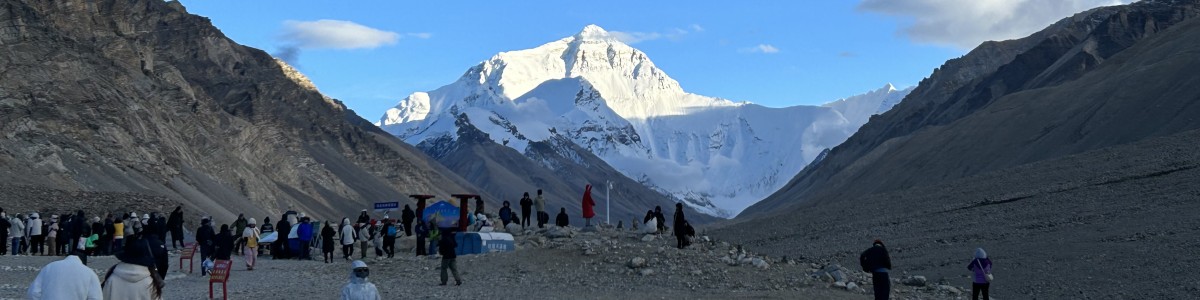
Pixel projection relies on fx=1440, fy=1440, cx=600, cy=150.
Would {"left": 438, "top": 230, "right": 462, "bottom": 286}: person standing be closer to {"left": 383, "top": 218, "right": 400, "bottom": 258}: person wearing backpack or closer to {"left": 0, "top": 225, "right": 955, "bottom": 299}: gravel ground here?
{"left": 0, "top": 225, "right": 955, "bottom": 299}: gravel ground

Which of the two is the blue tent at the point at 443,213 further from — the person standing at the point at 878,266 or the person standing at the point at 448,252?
the person standing at the point at 878,266

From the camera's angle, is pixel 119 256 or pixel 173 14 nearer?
pixel 119 256

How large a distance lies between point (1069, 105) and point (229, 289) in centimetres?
6459

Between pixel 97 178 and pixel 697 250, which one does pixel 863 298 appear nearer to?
pixel 697 250

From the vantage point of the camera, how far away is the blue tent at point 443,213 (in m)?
33.8

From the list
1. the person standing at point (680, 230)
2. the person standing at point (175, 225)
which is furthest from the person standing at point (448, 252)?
the person standing at point (175, 225)

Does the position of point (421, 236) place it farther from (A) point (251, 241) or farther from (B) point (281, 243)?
(A) point (251, 241)

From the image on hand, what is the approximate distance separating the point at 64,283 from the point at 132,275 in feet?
2.77

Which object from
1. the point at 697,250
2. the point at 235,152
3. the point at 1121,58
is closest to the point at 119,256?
the point at 697,250

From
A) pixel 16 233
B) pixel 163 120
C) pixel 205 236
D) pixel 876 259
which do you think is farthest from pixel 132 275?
pixel 163 120

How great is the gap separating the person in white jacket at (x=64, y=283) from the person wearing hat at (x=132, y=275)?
642 millimetres

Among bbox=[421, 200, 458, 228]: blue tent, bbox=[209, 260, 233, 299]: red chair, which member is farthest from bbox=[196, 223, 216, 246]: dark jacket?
bbox=[209, 260, 233, 299]: red chair

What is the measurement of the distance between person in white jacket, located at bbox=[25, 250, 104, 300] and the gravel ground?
10.5 m

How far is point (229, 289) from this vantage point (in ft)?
80.8
